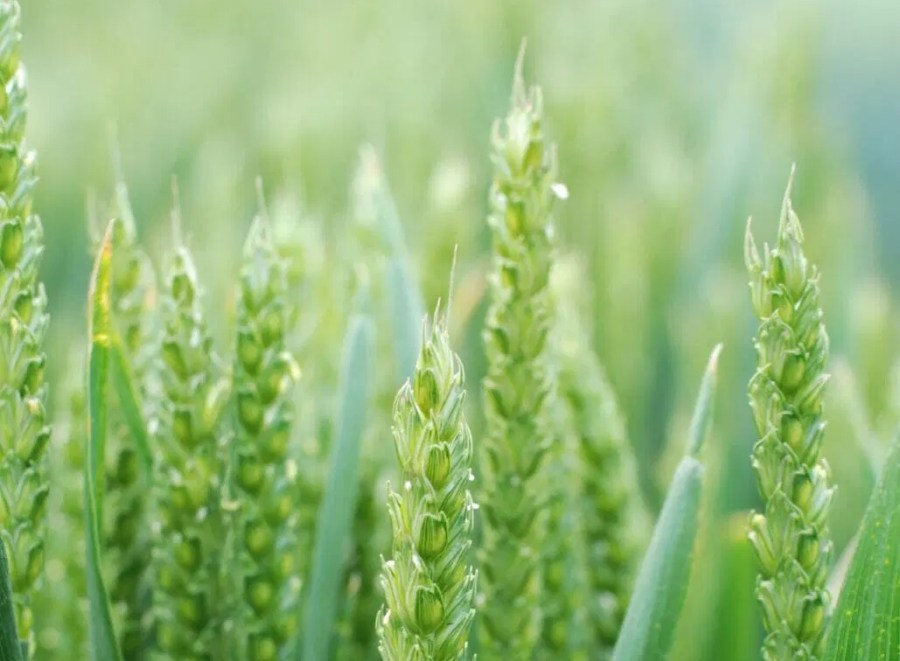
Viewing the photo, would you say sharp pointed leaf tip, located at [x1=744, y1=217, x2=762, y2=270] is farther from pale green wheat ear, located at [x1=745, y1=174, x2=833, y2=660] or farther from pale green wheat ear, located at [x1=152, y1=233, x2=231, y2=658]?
pale green wheat ear, located at [x1=152, y1=233, x2=231, y2=658]

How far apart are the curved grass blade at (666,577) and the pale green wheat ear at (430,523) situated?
0.26ft

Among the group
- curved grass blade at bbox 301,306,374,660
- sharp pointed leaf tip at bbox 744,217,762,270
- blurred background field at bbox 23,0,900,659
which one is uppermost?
blurred background field at bbox 23,0,900,659

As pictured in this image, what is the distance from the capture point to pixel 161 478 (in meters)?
0.41

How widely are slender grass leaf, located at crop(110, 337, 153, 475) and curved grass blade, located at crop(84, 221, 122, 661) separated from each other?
0.03 meters

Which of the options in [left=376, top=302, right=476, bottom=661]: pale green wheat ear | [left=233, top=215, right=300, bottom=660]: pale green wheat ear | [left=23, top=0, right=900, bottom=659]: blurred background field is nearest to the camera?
[left=376, top=302, right=476, bottom=661]: pale green wheat ear

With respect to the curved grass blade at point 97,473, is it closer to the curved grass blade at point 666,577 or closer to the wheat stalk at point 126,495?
the wheat stalk at point 126,495

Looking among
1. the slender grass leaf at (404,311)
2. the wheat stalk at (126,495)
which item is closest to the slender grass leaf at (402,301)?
the slender grass leaf at (404,311)

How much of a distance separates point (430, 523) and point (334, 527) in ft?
0.45

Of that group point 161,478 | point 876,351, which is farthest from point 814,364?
point 876,351

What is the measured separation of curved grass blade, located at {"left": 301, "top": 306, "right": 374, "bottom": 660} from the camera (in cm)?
44

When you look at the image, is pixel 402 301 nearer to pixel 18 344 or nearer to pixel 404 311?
pixel 404 311

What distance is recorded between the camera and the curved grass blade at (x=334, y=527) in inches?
17.2

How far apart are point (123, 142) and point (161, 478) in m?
0.96

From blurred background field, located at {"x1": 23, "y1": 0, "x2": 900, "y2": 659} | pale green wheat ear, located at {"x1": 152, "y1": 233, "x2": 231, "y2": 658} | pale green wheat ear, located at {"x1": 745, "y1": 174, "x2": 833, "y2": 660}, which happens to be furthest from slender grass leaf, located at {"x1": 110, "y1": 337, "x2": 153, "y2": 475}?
pale green wheat ear, located at {"x1": 745, "y1": 174, "x2": 833, "y2": 660}
